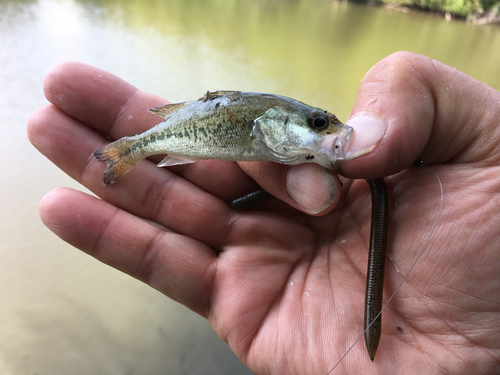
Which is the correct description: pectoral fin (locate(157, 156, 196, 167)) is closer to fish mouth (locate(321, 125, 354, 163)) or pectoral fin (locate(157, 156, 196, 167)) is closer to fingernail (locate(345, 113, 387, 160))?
fish mouth (locate(321, 125, 354, 163))

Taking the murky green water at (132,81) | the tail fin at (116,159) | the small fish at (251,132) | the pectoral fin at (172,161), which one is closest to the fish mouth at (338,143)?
the small fish at (251,132)

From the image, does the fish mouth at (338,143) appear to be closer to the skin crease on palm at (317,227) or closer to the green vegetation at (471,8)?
the skin crease on palm at (317,227)

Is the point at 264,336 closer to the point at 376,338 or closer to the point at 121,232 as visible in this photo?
the point at 376,338

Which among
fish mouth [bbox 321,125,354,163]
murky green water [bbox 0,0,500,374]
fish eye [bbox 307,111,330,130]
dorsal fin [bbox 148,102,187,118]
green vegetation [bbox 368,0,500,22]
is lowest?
murky green water [bbox 0,0,500,374]

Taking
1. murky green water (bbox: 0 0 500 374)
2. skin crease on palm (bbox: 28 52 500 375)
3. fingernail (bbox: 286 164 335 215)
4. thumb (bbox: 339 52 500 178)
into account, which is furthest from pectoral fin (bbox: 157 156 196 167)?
murky green water (bbox: 0 0 500 374)

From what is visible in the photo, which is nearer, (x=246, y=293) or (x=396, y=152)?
(x=396, y=152)

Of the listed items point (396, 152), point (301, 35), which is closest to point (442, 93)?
point (396, 152)
